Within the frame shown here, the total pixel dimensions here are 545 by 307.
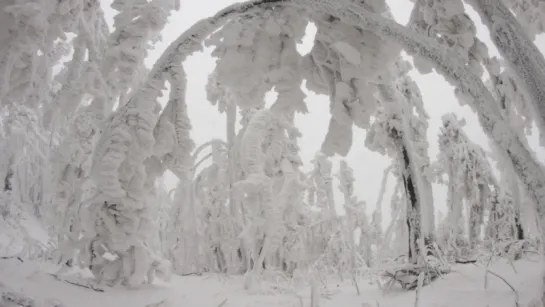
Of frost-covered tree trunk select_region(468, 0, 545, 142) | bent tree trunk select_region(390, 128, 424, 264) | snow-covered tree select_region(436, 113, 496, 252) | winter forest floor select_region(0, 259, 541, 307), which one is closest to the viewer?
frost-covered tree trunk select_region(468, 0, 545, 142)

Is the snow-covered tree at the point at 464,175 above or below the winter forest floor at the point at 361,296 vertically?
above

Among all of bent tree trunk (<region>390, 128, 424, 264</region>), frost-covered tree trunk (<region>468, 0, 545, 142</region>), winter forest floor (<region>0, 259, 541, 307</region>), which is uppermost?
frost-covered tree trunk (<region>468, 0, 545, 142</region>)

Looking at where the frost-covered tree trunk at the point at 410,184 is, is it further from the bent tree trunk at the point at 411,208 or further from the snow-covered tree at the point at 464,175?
the snow-covered tree at the point at 464,175

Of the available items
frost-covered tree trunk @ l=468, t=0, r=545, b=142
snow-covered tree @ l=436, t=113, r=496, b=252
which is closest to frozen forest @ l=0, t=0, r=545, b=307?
frost-covered tree trunk @ l=468, t=0, r=545, b=142

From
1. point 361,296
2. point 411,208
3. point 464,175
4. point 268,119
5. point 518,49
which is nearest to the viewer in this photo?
point 518,49

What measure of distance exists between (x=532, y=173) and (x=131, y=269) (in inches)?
127

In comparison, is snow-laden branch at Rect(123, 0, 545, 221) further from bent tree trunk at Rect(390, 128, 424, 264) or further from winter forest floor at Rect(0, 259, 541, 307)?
bent tree trunk at Rect(390, 128, 424, 264)

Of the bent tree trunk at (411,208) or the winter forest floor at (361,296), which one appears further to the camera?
the bent tree trunk at (411,208)

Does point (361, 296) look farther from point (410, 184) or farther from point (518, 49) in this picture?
point (518, 49)

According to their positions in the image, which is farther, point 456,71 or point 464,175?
point 464,175

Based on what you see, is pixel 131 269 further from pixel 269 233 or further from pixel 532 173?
pixel 532 173

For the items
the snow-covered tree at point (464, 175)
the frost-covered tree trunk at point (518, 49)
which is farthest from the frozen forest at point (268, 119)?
the snow-covered tree at point (464, 175)

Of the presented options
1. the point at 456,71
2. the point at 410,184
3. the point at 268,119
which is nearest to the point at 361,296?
the point at 410,184

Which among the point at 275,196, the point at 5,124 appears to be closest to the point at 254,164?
the point at 275,196
